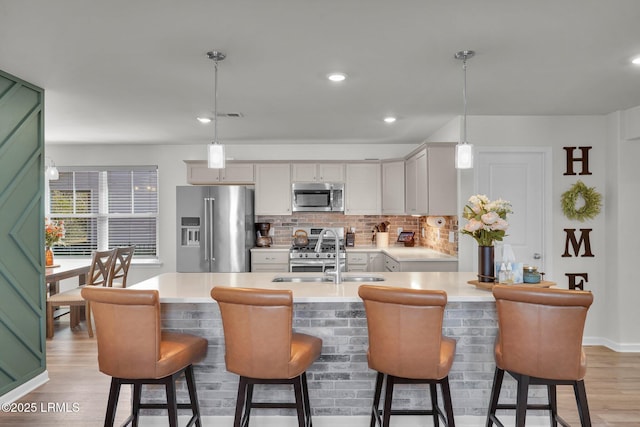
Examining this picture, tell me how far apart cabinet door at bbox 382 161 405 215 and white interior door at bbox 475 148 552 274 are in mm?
1321

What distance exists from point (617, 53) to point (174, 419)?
11.1 feet

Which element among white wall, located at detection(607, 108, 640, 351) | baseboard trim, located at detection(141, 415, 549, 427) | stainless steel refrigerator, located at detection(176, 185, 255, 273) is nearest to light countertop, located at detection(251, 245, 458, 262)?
stainless steel refrigerator, located at detection(176, 185, 255, 273)

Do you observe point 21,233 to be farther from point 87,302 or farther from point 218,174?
point 218,174

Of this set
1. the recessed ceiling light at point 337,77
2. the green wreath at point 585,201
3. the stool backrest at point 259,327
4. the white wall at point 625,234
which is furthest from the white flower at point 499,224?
the white wall at point 625,234

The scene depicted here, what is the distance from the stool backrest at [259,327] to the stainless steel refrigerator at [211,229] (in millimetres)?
3385

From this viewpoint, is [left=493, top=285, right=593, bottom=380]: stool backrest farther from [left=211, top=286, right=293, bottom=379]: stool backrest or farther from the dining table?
the dining table

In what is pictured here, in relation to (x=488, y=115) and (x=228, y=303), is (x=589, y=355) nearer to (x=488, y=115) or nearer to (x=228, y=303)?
(x=488, y=115)

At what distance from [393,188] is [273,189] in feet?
5.41

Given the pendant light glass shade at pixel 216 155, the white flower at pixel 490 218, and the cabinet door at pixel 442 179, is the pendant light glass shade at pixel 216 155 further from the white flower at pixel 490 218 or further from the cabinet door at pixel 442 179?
the cabinet door at pixel 442 179

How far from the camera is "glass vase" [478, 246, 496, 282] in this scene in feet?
8.56

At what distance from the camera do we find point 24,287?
3.21 m

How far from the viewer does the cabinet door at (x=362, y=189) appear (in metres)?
5.85

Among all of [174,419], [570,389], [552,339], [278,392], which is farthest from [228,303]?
[570,389]

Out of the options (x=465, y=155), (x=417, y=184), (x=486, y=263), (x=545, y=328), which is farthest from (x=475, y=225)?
(x=417, y=184)
